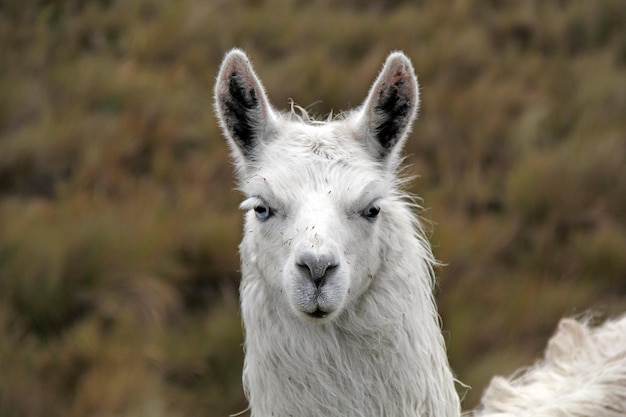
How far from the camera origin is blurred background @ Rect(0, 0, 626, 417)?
18.4 ft

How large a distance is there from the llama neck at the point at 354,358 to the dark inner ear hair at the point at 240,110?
1.70 feet

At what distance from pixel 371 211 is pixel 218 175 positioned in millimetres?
4398

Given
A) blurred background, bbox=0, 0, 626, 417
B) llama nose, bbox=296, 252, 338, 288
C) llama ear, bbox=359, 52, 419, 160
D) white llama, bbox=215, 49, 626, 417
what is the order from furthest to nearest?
blurred background, bbox=0, 0, 626, 417 → llama ear, bbox=359, 52, 419, 160 → white llama, bbox=215, 49, 626, 417 → llama nose, bbox=296, 252, 338, 288

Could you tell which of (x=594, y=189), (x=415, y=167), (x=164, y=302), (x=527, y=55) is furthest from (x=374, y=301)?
(x=527, y=55)

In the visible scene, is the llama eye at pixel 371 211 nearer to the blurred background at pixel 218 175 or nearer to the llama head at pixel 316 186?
the llama head at pixel 316 186

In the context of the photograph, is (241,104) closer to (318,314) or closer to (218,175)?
(318,314)

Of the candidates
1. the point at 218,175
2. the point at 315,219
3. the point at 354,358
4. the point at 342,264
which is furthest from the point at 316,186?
the point at 218,175

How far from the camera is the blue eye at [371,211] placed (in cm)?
295

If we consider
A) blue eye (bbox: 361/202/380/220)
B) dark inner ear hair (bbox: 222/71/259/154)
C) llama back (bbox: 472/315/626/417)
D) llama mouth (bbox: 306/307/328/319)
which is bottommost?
llama back (bbox: 472/315/626/417)

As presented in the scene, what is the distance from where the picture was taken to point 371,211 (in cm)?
296

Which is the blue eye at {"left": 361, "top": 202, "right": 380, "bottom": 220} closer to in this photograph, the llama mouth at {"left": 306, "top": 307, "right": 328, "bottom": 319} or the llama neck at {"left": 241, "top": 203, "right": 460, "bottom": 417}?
the llama neck at {"left": 241, "top": 203, "right": 460, "bottom": 417}

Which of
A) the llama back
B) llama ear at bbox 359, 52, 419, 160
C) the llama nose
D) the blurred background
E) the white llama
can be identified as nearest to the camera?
the llama nose

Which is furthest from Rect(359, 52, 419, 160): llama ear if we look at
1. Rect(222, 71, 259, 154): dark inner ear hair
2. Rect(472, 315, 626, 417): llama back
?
Rect(472, 315, 626, 417): llama back

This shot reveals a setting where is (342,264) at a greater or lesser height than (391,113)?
lesser
